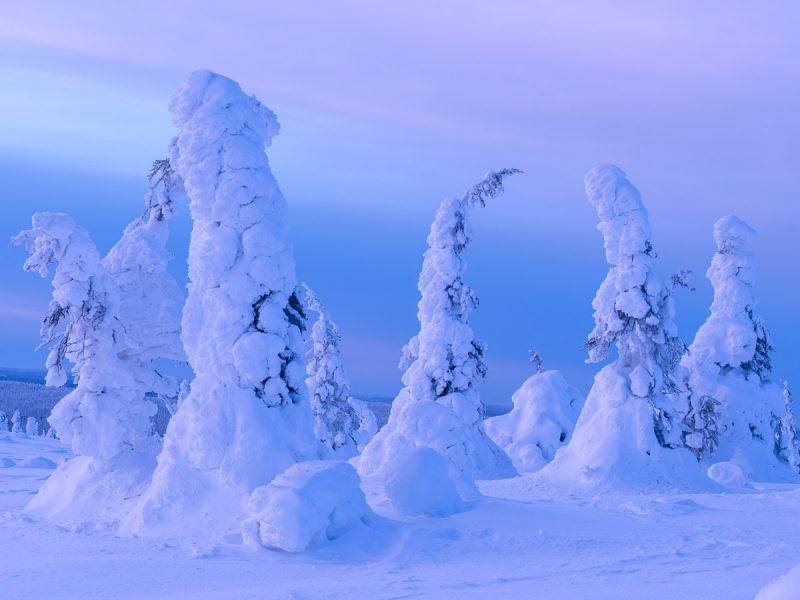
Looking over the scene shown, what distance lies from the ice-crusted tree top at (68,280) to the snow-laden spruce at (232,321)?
3590 mm

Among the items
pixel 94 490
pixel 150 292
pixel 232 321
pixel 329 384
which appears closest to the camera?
pixel 232 321

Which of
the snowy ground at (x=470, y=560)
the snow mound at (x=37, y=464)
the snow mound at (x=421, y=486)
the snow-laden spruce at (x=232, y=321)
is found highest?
the snow-laden spruce at (x=232, y=321)

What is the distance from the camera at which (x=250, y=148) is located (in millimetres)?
17766

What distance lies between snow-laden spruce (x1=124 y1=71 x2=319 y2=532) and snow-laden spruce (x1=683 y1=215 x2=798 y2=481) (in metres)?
19.9

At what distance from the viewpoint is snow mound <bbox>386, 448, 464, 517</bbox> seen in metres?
14.8

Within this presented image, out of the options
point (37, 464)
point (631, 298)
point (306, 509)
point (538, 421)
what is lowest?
point (306, 509)

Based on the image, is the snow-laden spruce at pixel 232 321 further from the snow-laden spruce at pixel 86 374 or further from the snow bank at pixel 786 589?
the snow bank at pixel 786 589

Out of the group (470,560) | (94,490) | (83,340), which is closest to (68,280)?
(83,340)

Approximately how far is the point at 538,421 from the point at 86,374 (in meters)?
23.9

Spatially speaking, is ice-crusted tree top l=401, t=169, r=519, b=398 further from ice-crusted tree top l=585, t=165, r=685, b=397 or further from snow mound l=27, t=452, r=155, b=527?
snow mound l=27, t=452, r=155, b=527

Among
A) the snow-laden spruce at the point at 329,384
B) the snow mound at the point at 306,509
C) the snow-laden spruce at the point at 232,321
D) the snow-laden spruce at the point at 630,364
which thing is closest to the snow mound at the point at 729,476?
the snow-laden spruce at the point at 630,364

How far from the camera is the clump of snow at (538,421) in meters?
38.5

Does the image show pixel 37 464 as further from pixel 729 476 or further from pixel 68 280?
pixel 729 476

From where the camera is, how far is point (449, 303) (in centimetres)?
3030
